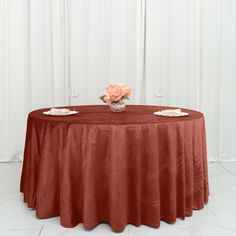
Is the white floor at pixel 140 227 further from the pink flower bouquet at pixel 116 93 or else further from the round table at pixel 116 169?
the pink flower bouquet at pixel 116 93

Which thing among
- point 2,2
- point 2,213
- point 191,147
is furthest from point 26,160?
point 2,2

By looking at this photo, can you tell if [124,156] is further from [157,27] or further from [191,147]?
[157,27]

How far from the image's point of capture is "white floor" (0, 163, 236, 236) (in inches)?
90.2

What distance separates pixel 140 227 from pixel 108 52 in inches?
96.4

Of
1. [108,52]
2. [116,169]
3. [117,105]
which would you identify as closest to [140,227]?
[116,169]

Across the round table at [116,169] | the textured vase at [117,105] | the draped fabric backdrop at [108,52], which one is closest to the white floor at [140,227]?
the round table at [116,169]

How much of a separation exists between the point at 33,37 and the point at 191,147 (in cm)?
255

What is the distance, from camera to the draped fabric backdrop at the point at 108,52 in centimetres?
415

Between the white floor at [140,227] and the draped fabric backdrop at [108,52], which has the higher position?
the draped fabric backdrop at [108,52]

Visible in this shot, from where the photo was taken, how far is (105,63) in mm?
4262

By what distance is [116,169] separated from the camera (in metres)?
2.22

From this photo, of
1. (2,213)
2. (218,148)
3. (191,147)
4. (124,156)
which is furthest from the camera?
(218,148)

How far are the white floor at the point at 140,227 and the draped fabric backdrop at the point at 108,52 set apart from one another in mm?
1410

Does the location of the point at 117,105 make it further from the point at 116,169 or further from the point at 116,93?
the point at 116,169
